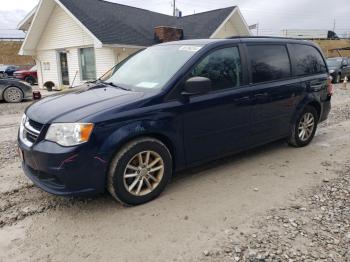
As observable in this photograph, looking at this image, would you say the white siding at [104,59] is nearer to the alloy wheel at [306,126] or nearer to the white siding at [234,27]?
the white siding at [234,27]

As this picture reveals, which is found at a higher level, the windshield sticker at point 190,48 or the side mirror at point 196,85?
the windshield sticker at point 190,48

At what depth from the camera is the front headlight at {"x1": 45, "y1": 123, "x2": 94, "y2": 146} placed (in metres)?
3.29

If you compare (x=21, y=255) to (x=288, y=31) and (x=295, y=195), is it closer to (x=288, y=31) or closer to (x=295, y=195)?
(x=295, y=195)

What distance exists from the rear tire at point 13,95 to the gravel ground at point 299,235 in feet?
40.2

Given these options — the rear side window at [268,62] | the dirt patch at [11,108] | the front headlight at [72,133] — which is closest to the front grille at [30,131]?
the front headlight at [72,133]

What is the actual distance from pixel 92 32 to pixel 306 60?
12245 mm

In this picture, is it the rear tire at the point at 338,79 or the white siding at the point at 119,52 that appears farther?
the rear tire at the point at 338,79

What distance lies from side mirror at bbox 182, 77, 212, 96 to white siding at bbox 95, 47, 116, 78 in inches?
508

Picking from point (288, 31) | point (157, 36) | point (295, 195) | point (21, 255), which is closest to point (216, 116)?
point (295, 195)

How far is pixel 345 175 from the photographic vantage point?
4637 mm

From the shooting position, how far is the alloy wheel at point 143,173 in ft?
12.0

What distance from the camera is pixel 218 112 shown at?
430 cm

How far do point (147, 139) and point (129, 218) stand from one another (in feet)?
2.86

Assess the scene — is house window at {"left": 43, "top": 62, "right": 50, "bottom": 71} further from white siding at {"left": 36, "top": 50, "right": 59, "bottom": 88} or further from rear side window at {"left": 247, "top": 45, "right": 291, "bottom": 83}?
rear side window at {"left": 247, "top": 45, "right": 291, "bottom": 83}
